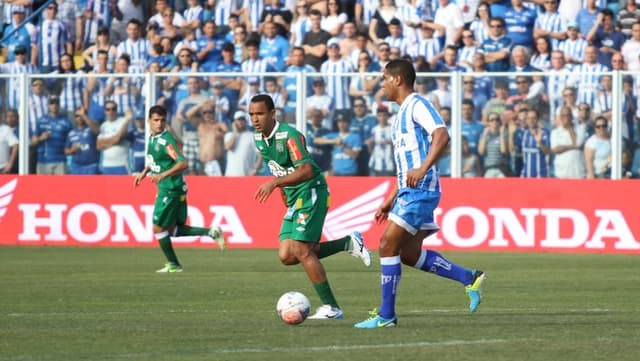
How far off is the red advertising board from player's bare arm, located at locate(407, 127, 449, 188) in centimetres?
1184

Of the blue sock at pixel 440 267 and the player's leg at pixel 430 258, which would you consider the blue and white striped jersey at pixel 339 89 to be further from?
the blue sock at pixel 440 267

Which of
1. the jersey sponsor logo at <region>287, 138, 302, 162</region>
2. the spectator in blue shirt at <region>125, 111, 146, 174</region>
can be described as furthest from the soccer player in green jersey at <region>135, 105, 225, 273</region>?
the jersey sponsor logo at <region>287, 138, 302, 162</region>

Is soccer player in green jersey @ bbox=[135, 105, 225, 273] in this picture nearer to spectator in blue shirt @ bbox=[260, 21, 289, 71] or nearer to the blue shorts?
spectator in blue shirt @ bbox=[260, 21, 289, 71]

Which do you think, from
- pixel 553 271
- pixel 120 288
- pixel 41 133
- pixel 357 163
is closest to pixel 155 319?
pixel 120 288

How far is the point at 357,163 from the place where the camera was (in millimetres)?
23844

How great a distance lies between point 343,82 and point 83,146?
462 centimetres

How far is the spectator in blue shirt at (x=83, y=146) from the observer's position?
2489cm

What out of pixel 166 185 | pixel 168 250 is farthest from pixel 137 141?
pixel 168 250

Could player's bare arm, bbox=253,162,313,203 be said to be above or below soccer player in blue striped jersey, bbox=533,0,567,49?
below

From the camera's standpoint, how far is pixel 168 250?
19078mm

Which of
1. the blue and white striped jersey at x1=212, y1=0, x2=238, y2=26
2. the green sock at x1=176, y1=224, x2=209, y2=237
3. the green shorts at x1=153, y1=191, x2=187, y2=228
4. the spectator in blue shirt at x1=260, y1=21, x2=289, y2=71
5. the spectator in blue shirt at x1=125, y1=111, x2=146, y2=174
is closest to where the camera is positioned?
the green shorts at x1=153, y1=191, x2=187, y2=228

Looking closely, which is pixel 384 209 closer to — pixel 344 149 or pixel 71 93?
pixel 344 149

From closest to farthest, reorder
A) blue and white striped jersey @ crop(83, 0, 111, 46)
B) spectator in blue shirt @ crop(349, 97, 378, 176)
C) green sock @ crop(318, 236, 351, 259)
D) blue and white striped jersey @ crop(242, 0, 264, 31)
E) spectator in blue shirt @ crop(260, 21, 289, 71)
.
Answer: green sock @ crop(318, 236, 351, 259)
spectator in blue shirt @ crop(349, 97, 378, 176)
spectator in blue shirt @ crop(260, 21, 289, 71)
blue and white striped jersey @ crop(242, 0, 264, 31)
blue and white striped jersey @ crop(83, 0, 111, 46)

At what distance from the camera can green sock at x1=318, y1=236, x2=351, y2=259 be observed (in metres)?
13.3
